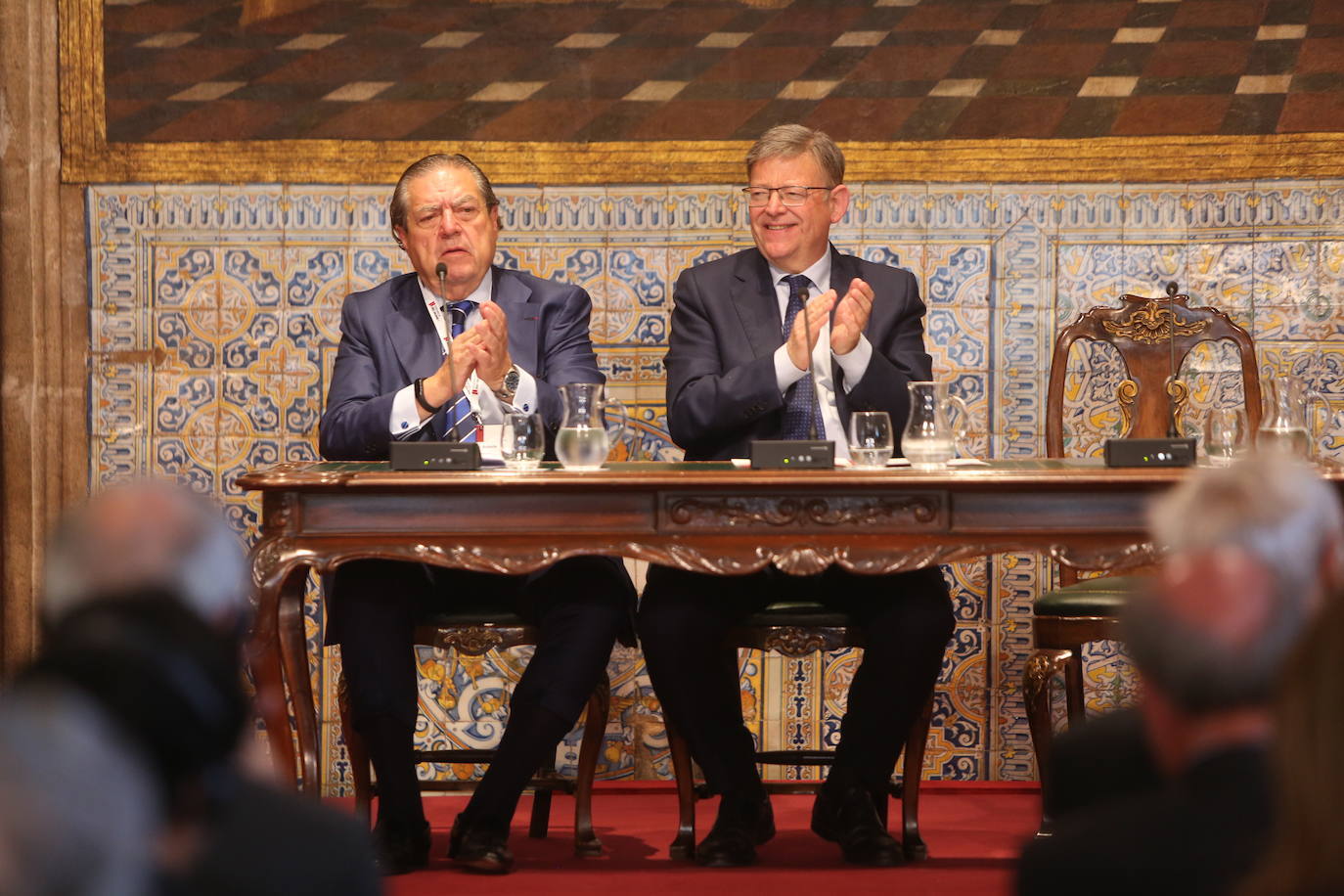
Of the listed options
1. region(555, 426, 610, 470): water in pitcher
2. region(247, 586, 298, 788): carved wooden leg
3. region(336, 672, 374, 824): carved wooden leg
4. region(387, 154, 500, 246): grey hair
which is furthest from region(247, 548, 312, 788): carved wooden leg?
region(387, 154, 500, 246): grey hair

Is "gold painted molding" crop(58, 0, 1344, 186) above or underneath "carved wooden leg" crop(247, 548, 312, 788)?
above

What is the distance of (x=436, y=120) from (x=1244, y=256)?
7.33ft

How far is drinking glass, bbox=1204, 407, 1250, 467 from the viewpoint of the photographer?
10.6ft

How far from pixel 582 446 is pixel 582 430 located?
33 mm

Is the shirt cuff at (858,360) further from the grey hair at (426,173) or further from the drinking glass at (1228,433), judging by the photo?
the grey hair at (426,173)

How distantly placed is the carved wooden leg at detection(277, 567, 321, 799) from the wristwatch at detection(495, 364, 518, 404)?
24.0 inches

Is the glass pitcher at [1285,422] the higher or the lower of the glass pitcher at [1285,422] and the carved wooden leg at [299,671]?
the higher

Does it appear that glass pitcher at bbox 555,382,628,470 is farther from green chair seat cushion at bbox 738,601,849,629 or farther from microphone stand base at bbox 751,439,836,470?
green chair seat cushion at bbox 738,601,849,629

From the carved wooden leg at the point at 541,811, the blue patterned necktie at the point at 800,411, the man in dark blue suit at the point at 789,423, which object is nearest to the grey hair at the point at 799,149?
the man in dark blue suit at the point at 789,423

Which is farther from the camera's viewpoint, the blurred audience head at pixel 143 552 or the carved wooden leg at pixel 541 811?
the carved wooden leg at pixel 541 811

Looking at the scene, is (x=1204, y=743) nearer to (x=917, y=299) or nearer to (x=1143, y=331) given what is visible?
(x=917, y=299)

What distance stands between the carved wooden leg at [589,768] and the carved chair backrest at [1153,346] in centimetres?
137

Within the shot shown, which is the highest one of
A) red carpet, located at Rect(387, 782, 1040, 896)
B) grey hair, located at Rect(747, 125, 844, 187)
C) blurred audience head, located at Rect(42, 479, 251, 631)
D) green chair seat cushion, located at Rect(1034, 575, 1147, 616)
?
grey hair, located at Rect(747, 125, 844, 187)

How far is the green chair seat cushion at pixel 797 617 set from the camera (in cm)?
338
